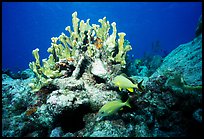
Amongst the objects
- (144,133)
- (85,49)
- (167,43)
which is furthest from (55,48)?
(167,43)

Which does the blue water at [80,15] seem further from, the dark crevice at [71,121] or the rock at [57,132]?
the rock at [57,132]

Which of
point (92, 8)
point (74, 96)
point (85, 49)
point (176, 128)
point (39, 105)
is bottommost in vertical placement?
point (176, 128)

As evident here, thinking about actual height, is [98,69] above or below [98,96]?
above

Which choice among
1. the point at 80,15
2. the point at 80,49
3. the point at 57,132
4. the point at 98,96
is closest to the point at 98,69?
the point at 98,96

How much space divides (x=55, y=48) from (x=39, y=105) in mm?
1699

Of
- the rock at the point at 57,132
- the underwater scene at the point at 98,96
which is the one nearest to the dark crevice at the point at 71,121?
the underwater scene at the point at 98,96

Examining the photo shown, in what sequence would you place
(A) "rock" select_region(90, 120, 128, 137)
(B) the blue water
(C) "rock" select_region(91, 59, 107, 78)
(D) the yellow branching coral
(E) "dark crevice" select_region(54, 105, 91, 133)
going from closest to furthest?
(A) "rock" select_region(90, 120, 128, 137) → (E) "dark crevice" select_region(54, 105, 91, 133) → (C) "rock" select_region(91, 59, 107, 78) → (D) the yellow branching coral → (B) the blue water

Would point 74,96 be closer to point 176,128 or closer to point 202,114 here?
point 176,128

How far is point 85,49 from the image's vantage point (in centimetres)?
482

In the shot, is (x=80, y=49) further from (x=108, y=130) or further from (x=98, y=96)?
(x=108, y=130)

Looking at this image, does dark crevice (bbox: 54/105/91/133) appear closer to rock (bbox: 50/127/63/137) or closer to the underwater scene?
the underwater scene

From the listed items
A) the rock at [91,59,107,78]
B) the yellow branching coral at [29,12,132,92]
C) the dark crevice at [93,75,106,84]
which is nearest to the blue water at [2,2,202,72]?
the yellow branching coral at [29,12,132,92]

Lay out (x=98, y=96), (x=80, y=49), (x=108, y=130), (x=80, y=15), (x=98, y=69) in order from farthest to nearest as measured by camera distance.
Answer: (x=80, y=15)
(x=80, y=49)
(x=98, y=69)
(x=98, y=96)
(x=108, y=130)

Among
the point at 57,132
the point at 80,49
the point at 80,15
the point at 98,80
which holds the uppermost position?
the point at 80,15
